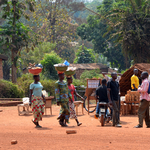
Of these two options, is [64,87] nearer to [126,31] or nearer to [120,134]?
[120,134]

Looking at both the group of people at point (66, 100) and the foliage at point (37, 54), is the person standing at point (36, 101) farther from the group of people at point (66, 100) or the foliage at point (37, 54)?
the foliage at point (37, 54)

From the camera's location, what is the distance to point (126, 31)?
23.0 metres

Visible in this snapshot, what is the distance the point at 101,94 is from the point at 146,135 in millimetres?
3216

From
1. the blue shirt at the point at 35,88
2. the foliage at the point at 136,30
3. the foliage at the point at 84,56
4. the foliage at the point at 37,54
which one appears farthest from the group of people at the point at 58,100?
the foliage at the point at 84,56

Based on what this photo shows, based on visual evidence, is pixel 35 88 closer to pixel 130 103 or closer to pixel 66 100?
pixel 66 100

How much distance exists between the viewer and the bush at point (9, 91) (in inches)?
841

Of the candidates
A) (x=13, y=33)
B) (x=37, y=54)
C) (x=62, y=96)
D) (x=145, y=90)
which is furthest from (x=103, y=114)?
(x=37, y=54)

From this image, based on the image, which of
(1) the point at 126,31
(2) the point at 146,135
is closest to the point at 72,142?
(2) the point at 146,135

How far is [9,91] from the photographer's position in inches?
846

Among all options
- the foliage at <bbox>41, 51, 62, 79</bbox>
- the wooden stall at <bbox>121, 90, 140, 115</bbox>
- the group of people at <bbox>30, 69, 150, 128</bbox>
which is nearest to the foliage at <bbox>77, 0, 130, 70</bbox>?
Answer: the foliage at <bbox>41, 51, 62, 79</bbox>

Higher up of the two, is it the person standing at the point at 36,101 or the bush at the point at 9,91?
the person standing at the point at 36,101

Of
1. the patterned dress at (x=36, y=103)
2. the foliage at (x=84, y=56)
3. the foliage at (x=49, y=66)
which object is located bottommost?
the patterned dress at (x=36, y=103)

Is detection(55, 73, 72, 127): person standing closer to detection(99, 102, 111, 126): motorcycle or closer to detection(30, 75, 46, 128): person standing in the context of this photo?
detection(30, 75, 46, 128): person standing

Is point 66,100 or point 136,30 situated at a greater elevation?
point 136,30
